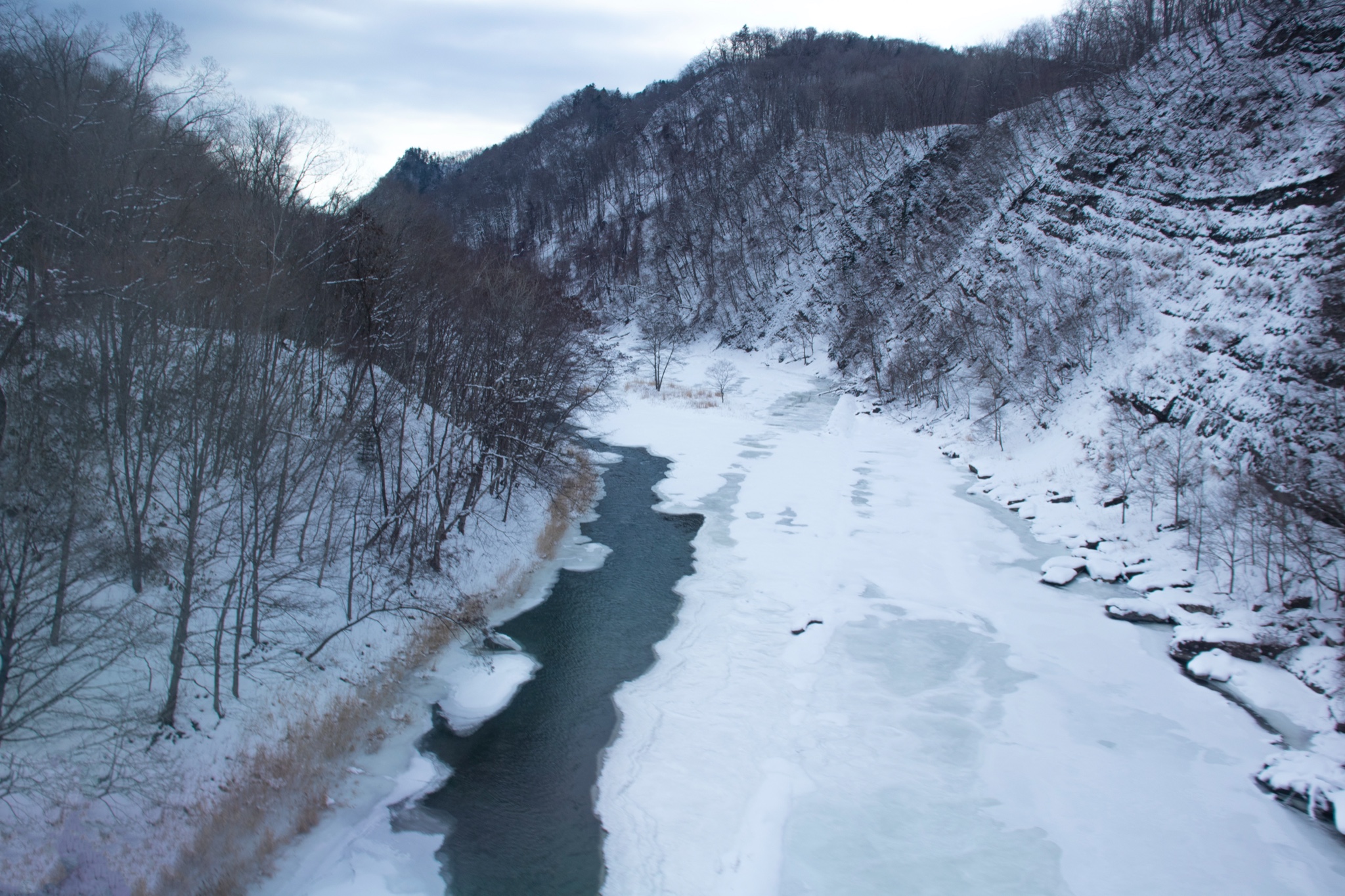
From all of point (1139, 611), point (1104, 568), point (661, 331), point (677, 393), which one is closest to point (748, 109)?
point (661, 331)

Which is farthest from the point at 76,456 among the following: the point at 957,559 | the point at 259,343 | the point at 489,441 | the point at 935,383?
the point at 935,383

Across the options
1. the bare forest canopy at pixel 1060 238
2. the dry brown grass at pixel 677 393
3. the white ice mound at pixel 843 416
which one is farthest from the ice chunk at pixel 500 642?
the dry brown grass at pixel 677 393

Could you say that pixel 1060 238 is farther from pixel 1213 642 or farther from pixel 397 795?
pixel 397 795

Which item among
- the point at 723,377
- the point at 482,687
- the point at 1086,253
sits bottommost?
the point at 482,687

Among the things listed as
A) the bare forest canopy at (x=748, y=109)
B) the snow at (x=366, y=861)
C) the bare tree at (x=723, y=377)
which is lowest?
the snow at (x=366, y=861)

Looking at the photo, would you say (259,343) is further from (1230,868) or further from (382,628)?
(1230,868)

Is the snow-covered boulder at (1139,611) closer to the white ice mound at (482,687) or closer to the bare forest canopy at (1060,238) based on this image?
the bare forest canopy at (1060,238)
